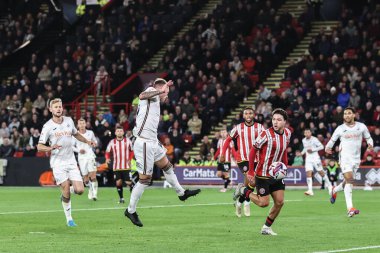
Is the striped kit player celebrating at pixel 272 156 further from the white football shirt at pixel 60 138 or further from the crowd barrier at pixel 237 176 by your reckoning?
the crowd barrier at pixel 237 176

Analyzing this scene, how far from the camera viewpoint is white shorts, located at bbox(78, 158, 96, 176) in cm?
3175

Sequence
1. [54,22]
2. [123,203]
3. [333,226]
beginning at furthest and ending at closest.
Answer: [54,22], [123,203], [333,226]

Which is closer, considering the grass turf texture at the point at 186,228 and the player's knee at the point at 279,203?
the grass turf texture at the point at 186,228

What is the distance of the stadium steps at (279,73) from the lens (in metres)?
42.6

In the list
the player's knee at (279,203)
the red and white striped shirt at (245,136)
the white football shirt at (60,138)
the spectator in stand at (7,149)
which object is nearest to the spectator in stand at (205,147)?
the spectator in stand at (7,149)

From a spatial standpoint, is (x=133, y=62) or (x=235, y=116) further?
(x=133, y=62)

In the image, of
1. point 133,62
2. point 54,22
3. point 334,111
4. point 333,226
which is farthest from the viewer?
point 54,22

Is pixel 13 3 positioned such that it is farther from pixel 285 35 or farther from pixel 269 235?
pixel 269 235

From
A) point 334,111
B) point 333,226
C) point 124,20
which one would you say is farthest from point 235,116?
point 333,226

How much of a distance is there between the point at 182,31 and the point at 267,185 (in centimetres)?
3490

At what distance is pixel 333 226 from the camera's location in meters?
18.7

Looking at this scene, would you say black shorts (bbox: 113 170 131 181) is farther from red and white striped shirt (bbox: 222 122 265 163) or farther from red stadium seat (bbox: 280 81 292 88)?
red stadium seat (bbox: 280 81 292 88)

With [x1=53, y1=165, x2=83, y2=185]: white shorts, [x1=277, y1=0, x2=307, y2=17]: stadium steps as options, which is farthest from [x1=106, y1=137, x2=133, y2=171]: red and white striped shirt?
[x1=277, y1=0, x2=307, y2=17]: stadium steps

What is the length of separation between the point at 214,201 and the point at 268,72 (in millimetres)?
17533
